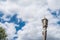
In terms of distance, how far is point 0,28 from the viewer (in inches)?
2297

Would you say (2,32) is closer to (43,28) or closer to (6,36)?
(6,36)

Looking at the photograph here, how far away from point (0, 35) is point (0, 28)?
2.16m

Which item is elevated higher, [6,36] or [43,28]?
[6,36]

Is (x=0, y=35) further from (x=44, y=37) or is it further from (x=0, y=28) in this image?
(x=44, y=37)

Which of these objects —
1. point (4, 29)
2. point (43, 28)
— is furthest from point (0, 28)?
point (43, 28)

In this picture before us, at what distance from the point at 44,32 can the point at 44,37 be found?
601 millimetres

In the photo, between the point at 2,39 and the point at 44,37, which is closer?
the point at 44,37

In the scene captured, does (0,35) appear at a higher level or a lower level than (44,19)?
higher

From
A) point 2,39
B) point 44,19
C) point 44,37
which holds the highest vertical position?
point 2,39

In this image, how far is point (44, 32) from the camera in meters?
22.5

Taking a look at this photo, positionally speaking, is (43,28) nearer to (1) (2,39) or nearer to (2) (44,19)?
(2) (44,19)

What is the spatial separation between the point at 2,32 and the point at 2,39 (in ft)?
6.35

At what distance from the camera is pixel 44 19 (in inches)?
900

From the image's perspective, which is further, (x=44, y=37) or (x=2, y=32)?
(x=2, y=32)
